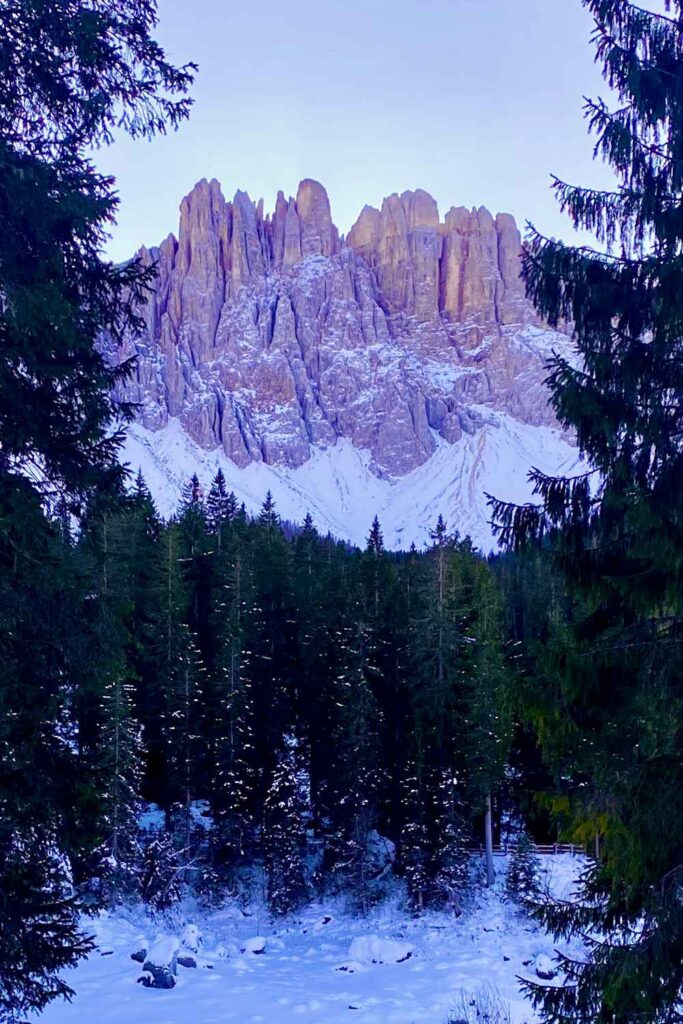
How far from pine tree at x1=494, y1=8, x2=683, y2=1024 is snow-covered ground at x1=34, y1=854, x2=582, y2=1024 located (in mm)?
9180

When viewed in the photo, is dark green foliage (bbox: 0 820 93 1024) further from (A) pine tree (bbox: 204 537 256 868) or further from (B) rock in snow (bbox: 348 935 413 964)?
(A) pine tree (bbox: 204 537 256 868)

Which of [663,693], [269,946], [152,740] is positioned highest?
[663,693]

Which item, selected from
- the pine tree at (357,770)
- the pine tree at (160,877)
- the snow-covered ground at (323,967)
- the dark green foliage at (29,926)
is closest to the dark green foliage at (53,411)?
the dark green foliage at (29,926)

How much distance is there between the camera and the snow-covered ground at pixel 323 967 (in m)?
14.4

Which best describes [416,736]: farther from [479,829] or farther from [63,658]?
[63,658]

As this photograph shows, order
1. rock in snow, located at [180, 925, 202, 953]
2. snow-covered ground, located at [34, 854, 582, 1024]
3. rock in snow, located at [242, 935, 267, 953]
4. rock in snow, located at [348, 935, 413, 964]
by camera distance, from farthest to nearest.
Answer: rock in snow, located at [242, 935, 267, 953]
rock in snow, located at [348, 935, 413, 964]
rock in snow, located at [180, 925, 202, 953]
snow-covered ground, located at [34, 854, 582, 1024]

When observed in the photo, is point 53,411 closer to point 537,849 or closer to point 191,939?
point 191,939

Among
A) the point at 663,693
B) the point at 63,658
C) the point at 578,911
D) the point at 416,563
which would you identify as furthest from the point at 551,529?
the point at 416,563

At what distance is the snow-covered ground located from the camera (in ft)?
47.2

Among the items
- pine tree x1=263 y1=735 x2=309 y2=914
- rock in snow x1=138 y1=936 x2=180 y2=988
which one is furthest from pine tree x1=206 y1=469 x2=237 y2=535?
rock in snow x1=138 y1=936 x2=180 y2=988

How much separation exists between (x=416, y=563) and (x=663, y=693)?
34.6 metres

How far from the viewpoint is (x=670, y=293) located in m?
6.25

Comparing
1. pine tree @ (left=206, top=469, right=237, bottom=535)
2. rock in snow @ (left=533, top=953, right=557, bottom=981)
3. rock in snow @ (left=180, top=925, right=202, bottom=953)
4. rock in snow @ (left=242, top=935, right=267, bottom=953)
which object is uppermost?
pine tree @ (left=206, top=469, right=237, bottom=535)

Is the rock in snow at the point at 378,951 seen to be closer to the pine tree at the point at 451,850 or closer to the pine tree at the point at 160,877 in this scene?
the pine tree at the point at 451,850
